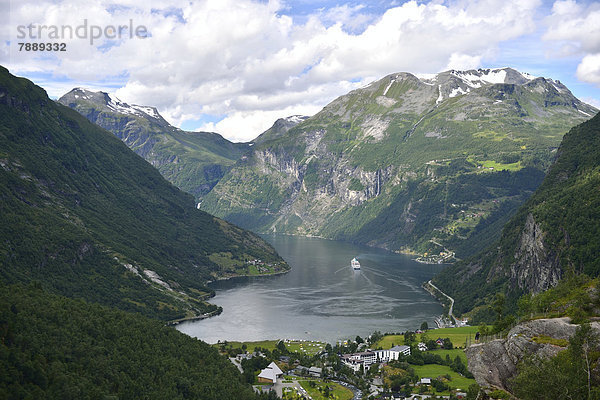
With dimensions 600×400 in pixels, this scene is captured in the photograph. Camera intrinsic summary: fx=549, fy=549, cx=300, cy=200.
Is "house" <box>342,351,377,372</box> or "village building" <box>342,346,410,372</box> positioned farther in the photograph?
"village building" <box>342,346,410,372</box>

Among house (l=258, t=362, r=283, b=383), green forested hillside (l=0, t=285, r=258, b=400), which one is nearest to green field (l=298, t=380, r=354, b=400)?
house (l=258, t=362, r=283, b=383)

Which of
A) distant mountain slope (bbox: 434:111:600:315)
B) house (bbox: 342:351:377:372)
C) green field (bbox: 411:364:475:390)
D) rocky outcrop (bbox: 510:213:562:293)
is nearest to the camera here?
green field (bbox: 411:364:475:390)

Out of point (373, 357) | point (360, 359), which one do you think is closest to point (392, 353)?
point (373, 357)

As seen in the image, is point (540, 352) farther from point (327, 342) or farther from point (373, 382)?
point (327, 342)

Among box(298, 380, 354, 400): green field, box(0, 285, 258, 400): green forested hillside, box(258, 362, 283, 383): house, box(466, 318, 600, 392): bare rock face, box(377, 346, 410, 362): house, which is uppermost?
box(466, 318, 600, 392): bare rock face

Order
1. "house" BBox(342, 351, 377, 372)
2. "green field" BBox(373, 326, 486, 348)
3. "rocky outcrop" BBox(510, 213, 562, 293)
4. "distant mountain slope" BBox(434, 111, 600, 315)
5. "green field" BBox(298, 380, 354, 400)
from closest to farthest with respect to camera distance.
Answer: "green field" BBox(298, 380, 354, 400)
"house" BBox(342, 351, 377, 372)
"distant mountain slope" BBox(434, 111, 600, 315)
"green field" BBox(373, 326, 486, 348)
"rocky outcrop" BBox(510, 213, 562, 293)

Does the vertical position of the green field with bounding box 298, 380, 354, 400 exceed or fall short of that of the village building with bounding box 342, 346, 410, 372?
it falls short

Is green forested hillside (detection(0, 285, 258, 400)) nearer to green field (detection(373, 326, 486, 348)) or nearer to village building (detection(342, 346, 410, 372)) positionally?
village building (detection(342, 346, 410, 372))
